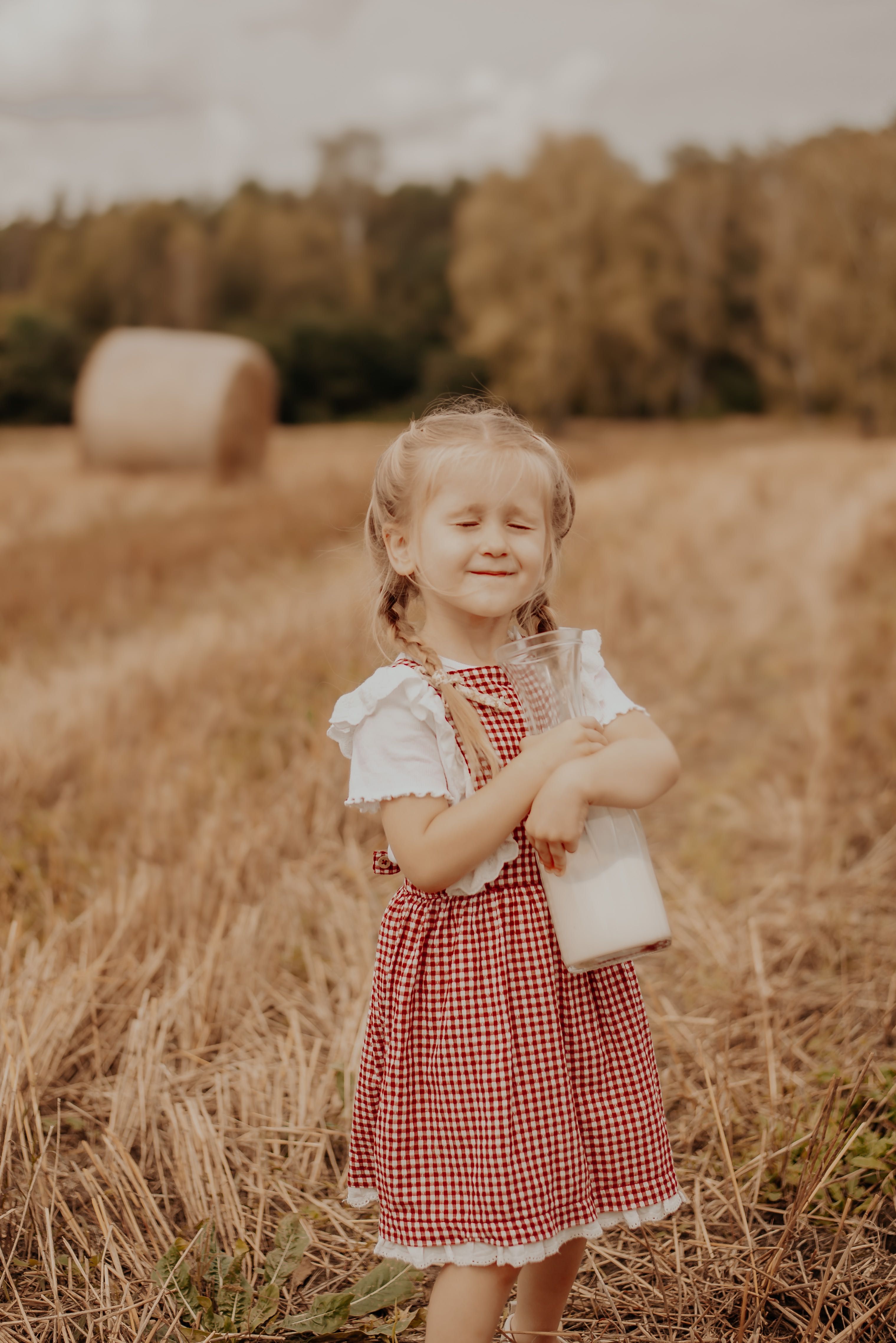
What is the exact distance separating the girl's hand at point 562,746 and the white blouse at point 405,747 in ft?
0.34

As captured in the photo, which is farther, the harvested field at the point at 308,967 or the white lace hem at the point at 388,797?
the harvested field at the point at 308,967

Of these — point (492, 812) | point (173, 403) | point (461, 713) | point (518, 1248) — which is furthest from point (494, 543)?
point (173, 403)

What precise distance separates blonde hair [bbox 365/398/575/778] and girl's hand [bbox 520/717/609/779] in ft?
0.44

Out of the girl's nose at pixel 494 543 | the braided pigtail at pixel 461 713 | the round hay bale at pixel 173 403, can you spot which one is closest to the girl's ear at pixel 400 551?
the braided pigtail at pixel 461 713

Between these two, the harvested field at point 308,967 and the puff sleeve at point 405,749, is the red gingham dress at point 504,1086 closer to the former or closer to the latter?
the puff sleeve at point 405,749

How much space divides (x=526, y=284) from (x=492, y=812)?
25.6m

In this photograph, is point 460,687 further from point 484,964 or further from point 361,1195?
point 361,1195

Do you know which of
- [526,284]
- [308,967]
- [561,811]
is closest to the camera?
[561,811]

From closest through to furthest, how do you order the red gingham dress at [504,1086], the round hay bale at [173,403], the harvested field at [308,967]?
the red gingham dress at [504,1086]
the harvested field at [308,967]
the round hay bale at [173,403]

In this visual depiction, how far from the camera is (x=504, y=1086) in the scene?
1.56m

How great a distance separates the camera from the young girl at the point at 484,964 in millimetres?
1542

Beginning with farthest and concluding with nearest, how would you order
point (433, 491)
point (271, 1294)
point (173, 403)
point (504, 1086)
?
point (173, 403)
point (271, 1294)
point (433, 491)
point (504, 1086)

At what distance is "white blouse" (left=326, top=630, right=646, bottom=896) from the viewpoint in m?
1.58

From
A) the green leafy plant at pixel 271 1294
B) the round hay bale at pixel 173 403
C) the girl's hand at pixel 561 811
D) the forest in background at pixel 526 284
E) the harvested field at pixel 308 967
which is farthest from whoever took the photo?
the forest in background at pixel 526 284
